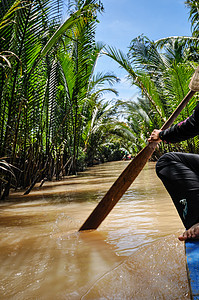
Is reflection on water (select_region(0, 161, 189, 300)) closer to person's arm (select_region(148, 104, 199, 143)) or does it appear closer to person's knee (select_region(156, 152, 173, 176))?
person's knee (select_region(156, 152, 173, 176))

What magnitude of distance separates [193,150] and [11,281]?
20.2 feet

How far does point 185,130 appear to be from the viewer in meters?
1.32

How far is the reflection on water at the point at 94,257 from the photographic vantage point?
45.0 inches

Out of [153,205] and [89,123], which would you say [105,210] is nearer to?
[153,205]

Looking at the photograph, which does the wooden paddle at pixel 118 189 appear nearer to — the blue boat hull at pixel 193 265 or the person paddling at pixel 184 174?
the person paddling at pixel 184 174

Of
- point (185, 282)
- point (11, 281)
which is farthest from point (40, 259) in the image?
point (185, 282)

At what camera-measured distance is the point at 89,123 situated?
1012 cm

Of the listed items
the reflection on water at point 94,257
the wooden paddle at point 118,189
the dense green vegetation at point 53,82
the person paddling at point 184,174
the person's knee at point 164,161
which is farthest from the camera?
the dense green vegetation at point 53,82

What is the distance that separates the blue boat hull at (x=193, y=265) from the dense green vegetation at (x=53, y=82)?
115cm

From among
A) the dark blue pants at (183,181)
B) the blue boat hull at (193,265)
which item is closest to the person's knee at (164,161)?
the dark blue pants at (183,181)

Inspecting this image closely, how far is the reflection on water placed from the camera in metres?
1.14

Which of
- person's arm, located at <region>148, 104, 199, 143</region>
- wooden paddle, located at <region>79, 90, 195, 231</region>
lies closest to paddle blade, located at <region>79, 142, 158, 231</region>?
wooden paddle, located at <region>79, 90, 195, 231</region>

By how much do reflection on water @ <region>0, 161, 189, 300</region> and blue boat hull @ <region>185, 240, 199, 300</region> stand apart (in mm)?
185

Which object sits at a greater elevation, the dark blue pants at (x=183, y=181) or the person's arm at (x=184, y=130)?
the person's arm at (x=184, y=130)
